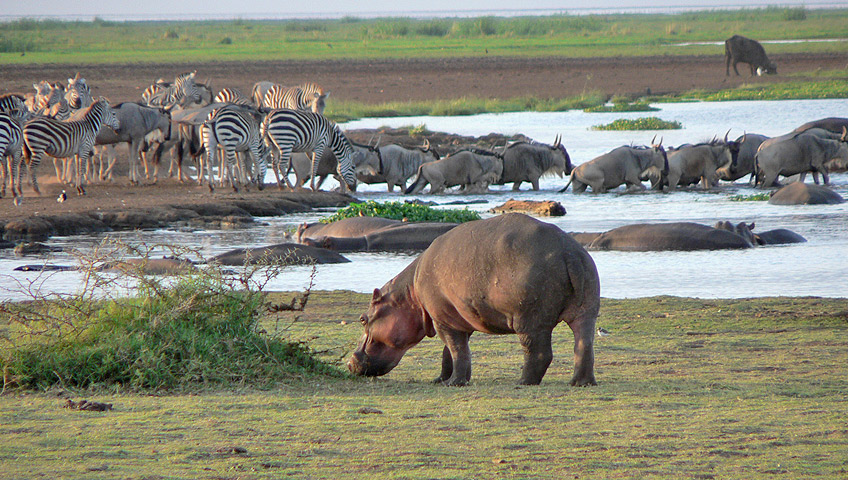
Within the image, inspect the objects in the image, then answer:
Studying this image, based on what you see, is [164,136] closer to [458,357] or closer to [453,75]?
[458,357]

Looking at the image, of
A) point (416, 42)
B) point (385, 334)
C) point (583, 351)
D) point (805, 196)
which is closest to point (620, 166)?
point (805, 196)

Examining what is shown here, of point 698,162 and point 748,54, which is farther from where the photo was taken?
point 748,54

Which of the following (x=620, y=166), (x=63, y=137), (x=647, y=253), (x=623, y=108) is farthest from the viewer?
(x=623, y=108)

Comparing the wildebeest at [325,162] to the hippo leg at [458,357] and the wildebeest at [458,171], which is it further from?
the hippo leg at [458,357]

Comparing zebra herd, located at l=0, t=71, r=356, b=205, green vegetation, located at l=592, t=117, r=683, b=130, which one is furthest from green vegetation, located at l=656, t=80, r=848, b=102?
zebra herd, located at l=0, t=71, r=356, b=205

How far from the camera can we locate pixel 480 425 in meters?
5.46

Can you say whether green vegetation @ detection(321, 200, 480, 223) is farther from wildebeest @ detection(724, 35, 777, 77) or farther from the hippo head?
wildebeest @ detection(724, 35, 777, 77)

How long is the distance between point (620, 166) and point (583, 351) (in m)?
15.7

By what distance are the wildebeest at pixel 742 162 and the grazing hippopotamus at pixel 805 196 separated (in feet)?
11.2

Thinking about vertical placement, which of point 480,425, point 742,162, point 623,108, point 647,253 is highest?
point 623,108

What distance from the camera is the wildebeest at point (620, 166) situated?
853 inches

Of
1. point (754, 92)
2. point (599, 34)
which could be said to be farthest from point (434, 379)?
point (599, 34)

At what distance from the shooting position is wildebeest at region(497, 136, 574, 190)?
74.5 feet

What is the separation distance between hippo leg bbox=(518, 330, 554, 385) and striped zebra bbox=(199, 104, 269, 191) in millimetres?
15188
